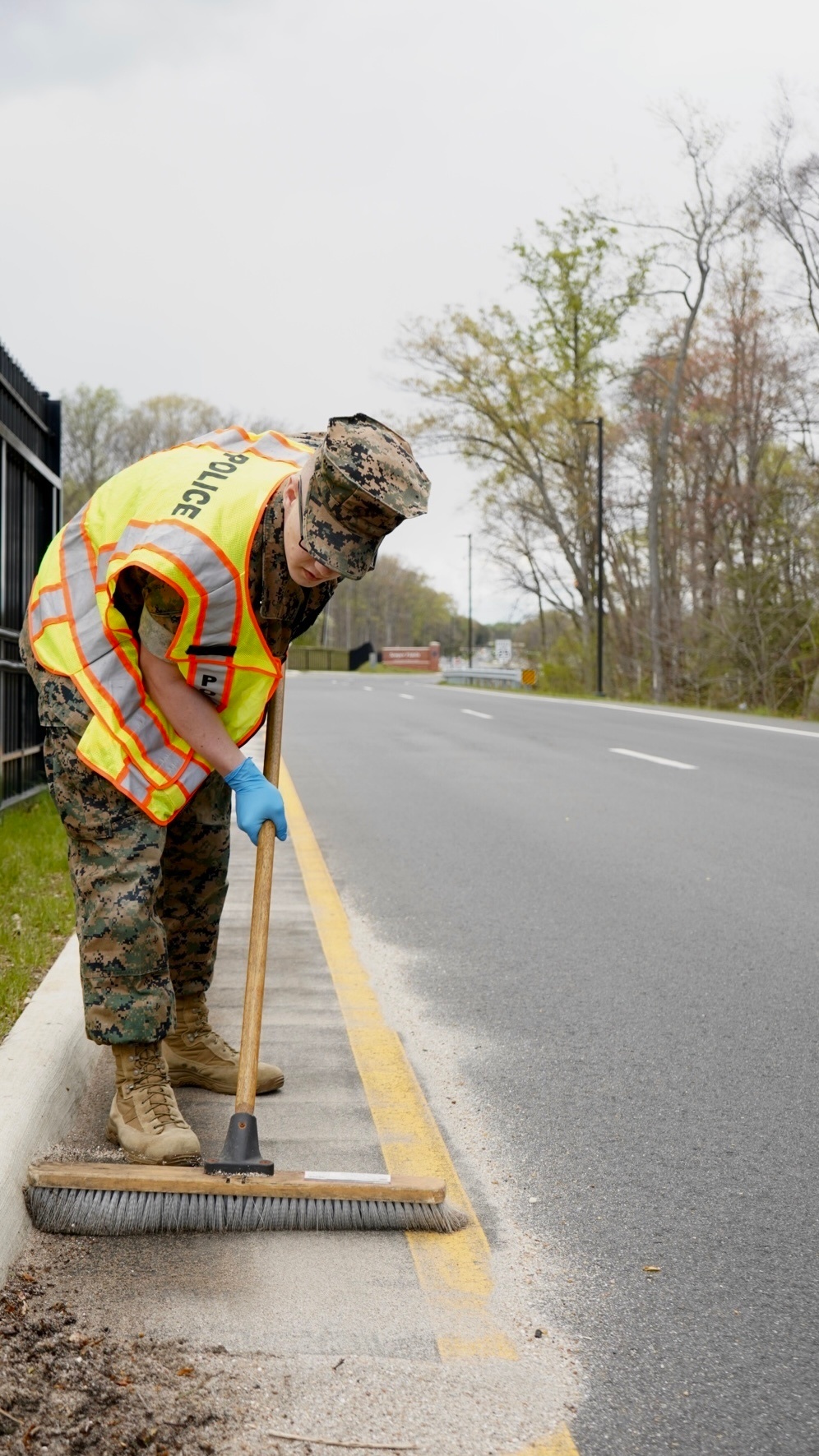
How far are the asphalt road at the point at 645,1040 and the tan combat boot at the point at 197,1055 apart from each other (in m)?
0.61

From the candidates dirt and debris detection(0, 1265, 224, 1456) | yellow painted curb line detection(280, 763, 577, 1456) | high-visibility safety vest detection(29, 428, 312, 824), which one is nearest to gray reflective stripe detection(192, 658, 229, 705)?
high-visibility safety vest detection(29, 428, 312, 824)

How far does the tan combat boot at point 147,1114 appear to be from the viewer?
278 centimetres

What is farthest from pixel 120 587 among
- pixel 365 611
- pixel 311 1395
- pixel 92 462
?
pixel 365 611

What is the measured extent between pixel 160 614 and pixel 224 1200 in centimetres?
112

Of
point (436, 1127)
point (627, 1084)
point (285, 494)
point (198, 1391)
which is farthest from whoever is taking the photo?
point (627, 1084)

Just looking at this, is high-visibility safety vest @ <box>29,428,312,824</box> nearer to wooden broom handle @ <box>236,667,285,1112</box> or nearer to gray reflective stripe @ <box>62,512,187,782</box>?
gray reflective stripe @ <box>62,512,187,782</box>

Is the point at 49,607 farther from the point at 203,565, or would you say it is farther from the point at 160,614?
the point at 203,565

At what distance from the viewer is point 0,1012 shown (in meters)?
3.47

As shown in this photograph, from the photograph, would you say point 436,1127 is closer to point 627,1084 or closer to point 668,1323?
point 627,1084

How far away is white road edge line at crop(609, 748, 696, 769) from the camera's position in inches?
427

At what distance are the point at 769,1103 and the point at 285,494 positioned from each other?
1.84 meters

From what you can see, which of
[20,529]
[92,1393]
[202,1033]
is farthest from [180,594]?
[20,529]

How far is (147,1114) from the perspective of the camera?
284 centimetres

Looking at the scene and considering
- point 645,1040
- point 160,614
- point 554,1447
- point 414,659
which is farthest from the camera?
point 414,659
